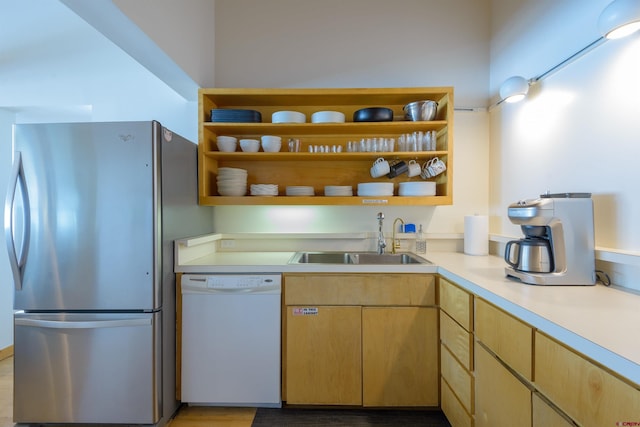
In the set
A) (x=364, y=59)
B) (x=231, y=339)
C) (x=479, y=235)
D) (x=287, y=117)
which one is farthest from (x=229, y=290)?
(x=364, y=59)

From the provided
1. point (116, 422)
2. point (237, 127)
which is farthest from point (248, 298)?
point (237, 127)

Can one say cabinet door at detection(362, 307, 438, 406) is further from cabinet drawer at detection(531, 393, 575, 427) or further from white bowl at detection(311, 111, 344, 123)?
white bowl at detection(311, 111, 344, 123)

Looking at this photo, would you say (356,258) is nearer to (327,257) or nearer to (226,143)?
(327,257)

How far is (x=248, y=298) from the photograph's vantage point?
171 centimetres

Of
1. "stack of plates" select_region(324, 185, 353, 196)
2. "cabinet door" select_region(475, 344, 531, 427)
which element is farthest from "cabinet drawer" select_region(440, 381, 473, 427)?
"stack of plates" select_region(324, 185, 353, 196)

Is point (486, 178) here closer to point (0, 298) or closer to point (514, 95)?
point (514, 95)

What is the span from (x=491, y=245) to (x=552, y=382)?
4.75 feet

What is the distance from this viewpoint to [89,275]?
60.2 inches

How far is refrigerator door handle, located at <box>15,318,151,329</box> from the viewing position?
151cm

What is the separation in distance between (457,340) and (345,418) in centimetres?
84

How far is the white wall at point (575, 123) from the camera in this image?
1.20 meters

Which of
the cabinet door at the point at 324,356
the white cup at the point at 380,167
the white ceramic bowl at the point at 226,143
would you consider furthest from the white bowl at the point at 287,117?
the cabinet door at the point at 324,356

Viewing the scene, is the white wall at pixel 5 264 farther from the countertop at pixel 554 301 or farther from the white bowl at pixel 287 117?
the white bowl at pixel 287 117

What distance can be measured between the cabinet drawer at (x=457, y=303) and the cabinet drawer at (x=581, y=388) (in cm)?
41
